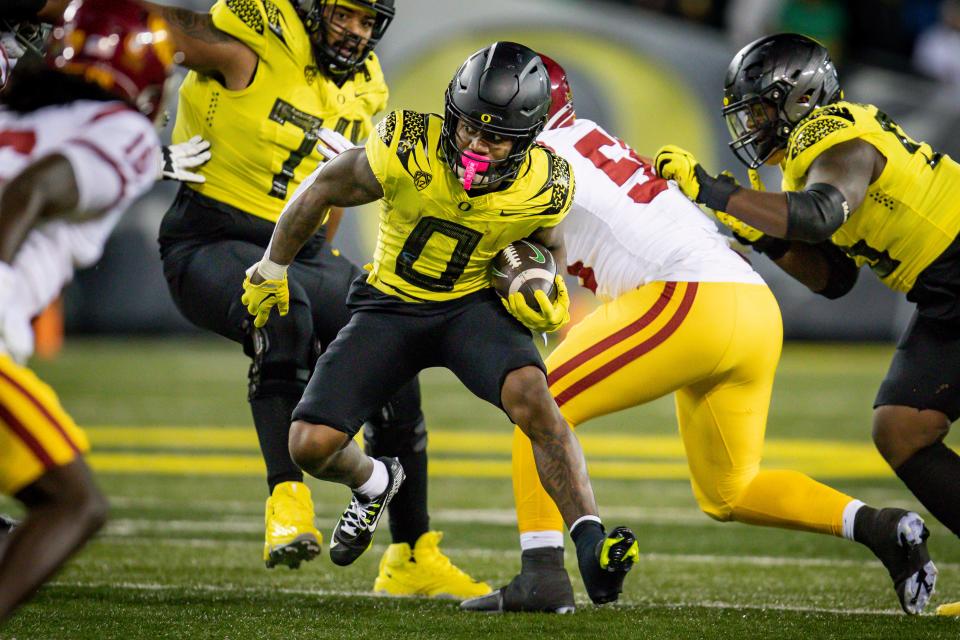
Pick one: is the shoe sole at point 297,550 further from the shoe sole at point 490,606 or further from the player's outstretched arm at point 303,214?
the player's outstretched arm at point 303,214

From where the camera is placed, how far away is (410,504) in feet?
14.5

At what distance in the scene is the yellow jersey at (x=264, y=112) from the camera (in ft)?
14.7

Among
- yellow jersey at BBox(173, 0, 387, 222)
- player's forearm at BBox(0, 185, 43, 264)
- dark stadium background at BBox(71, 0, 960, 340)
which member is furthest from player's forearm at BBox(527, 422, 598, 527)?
dark stadium background at BBox(71, 0, 960, 340)

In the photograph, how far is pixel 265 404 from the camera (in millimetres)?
4344

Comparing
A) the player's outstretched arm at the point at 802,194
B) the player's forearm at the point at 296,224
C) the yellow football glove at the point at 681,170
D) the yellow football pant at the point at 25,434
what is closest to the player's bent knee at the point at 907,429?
the player's outstretched arm at the point at 802,194

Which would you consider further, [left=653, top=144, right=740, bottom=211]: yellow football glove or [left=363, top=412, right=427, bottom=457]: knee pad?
[left=363, top=412, right=427, bottom=457]: knee pad

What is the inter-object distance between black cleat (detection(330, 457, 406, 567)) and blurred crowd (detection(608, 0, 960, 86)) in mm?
9787

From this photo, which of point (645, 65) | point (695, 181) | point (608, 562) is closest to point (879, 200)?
point (695, 181)

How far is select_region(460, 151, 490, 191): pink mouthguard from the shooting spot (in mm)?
3617

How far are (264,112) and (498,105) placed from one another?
3.84 ft

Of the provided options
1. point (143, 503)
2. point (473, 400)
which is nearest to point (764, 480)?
point (143, 503)

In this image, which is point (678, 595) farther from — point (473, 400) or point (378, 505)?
point (473, 400)

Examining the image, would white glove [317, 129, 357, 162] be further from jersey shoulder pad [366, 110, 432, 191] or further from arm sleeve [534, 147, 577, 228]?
arm sleeve [534, 147, 577, 228]

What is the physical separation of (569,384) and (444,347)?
399 mm
